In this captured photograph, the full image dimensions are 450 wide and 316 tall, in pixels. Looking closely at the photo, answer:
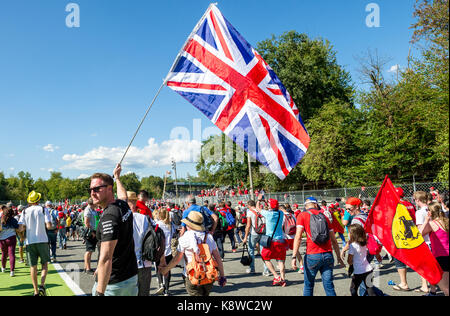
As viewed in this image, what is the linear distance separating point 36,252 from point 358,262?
19.1 ft

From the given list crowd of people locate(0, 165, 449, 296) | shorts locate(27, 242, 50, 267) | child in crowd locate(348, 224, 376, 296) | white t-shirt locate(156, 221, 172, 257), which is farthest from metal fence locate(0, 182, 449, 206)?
shorts locate(27, 242, 50, 267)

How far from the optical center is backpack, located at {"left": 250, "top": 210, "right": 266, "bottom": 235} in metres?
7.67

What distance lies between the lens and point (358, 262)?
4.84m

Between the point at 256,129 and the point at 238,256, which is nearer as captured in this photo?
the point at 256,129

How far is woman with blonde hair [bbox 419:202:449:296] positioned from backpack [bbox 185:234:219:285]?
3.24 m

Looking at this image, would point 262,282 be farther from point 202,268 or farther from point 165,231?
point 202,268

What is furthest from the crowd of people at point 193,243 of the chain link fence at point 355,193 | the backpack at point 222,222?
the chain link fence at point 355,193

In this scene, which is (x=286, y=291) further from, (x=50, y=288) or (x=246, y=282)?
(x=50, y=288)

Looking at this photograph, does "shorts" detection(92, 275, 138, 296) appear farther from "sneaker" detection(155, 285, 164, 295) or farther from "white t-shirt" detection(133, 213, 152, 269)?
"sneaker" detection(155, 285, 164, 295)

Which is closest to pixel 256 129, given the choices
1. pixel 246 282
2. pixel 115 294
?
pixel 246 282

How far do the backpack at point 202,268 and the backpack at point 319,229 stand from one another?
1.67 metres

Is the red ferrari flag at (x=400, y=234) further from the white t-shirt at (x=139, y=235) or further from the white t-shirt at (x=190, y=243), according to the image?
the white t-shirt at (x=139, y=235)

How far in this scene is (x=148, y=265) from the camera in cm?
502
